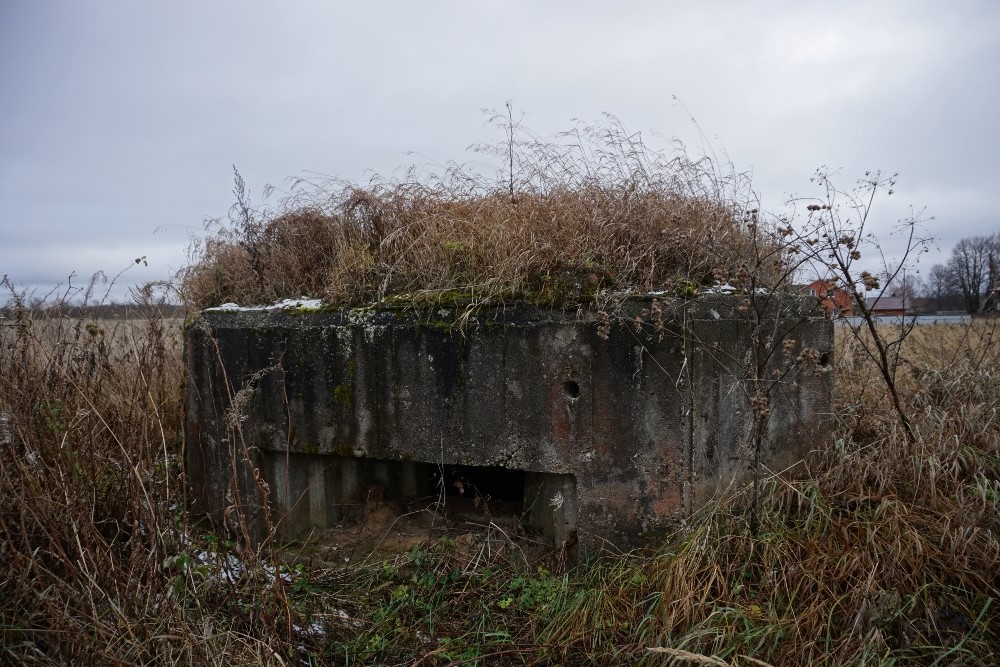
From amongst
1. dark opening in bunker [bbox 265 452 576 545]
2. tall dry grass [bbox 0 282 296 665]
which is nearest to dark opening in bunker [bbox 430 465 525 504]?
Answer: dark opening in bunker [bbox 265 452 576 545]

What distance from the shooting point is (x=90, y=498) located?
281 centimetres

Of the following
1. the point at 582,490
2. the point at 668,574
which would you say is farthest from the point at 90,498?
the point at 668,574

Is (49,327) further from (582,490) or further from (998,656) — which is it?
(998,656)

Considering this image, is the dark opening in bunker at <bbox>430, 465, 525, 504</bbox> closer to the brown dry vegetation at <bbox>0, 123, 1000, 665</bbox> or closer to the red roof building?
the brown dry vegetation at <bbox>0, 123, 1000, 665</bbox>

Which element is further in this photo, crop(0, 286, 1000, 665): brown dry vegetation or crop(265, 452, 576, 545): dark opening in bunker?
crop(265, 452, 576, 545): dark opening in bunker

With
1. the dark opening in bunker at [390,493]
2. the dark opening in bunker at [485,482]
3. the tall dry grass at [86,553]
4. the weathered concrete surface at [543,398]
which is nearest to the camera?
the tall dry grass at [86,553]

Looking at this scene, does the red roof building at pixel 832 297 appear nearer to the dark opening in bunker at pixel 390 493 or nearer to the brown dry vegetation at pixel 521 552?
the brown dry vegetation at pixel 521 552

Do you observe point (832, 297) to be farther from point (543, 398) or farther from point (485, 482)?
point (485, 482)

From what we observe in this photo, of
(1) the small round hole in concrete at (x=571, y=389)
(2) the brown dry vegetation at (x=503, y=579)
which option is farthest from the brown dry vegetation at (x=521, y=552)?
(1) the small round hole in concrete at (x=571, y=389)

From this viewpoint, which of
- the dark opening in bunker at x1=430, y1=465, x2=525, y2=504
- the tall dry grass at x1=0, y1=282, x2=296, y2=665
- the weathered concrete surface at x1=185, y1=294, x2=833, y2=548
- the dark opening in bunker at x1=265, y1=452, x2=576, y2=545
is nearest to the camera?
the tall dry grass at x1=0, y1=282, x2=296, y2=665

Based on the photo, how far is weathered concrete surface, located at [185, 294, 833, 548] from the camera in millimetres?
2818

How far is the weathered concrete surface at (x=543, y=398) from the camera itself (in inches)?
111

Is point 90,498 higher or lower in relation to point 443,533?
higher

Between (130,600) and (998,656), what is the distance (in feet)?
10.0
